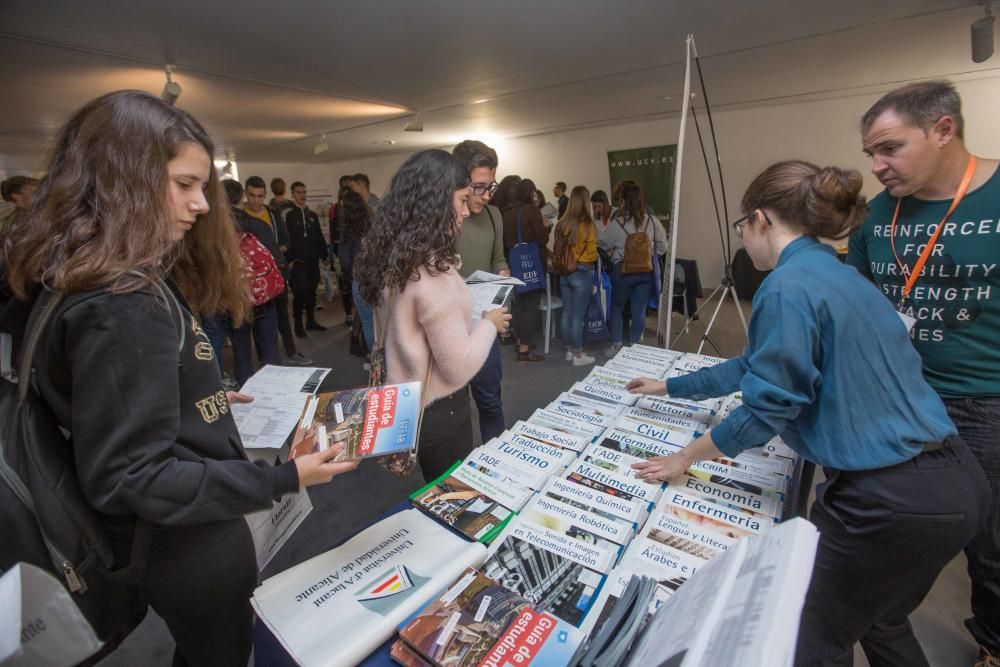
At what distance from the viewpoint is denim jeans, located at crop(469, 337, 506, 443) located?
5.73 ft

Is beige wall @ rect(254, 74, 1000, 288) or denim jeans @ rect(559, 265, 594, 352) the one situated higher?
beige wall @ rect(254, 74, 1000, 288)

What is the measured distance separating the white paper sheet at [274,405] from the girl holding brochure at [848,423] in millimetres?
954

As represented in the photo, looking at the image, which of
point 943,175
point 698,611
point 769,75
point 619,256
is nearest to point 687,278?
point 619,256

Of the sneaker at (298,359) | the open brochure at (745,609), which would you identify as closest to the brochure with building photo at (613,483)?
the open brochure at (745,609)

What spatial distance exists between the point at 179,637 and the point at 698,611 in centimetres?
84

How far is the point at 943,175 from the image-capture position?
1070mm

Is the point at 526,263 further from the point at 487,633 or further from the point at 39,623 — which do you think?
the point at 39,623

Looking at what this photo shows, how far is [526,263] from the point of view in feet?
11.4

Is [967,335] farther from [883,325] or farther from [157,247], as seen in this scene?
[157,247]

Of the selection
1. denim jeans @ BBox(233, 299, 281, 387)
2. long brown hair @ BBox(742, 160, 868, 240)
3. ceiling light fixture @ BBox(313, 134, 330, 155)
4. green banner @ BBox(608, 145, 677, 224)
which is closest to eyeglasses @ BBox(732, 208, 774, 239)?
long brown hair @ BBox(742, 160, 868, 240)

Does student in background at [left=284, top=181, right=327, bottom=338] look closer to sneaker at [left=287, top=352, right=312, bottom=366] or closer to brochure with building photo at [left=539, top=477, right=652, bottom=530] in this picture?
sneaker at [left=287, top=352, right=312, bottom=366]

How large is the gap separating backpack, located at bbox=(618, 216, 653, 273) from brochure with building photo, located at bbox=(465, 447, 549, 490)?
290 centimetres

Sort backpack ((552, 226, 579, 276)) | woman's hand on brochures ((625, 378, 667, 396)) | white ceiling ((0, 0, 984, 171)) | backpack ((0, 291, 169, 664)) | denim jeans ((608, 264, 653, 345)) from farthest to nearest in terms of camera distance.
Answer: denim jeans ((608, 264, 653, 345)) → backpack ((552, 226, 579, 276)) → white ceiling ((0, 0, 984, 171)) → woman's hand on brochures ((625, 378, 667, 396)) → backpack ((0, 291, 169, 664))

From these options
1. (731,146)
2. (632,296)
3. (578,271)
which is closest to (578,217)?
(578,271)
